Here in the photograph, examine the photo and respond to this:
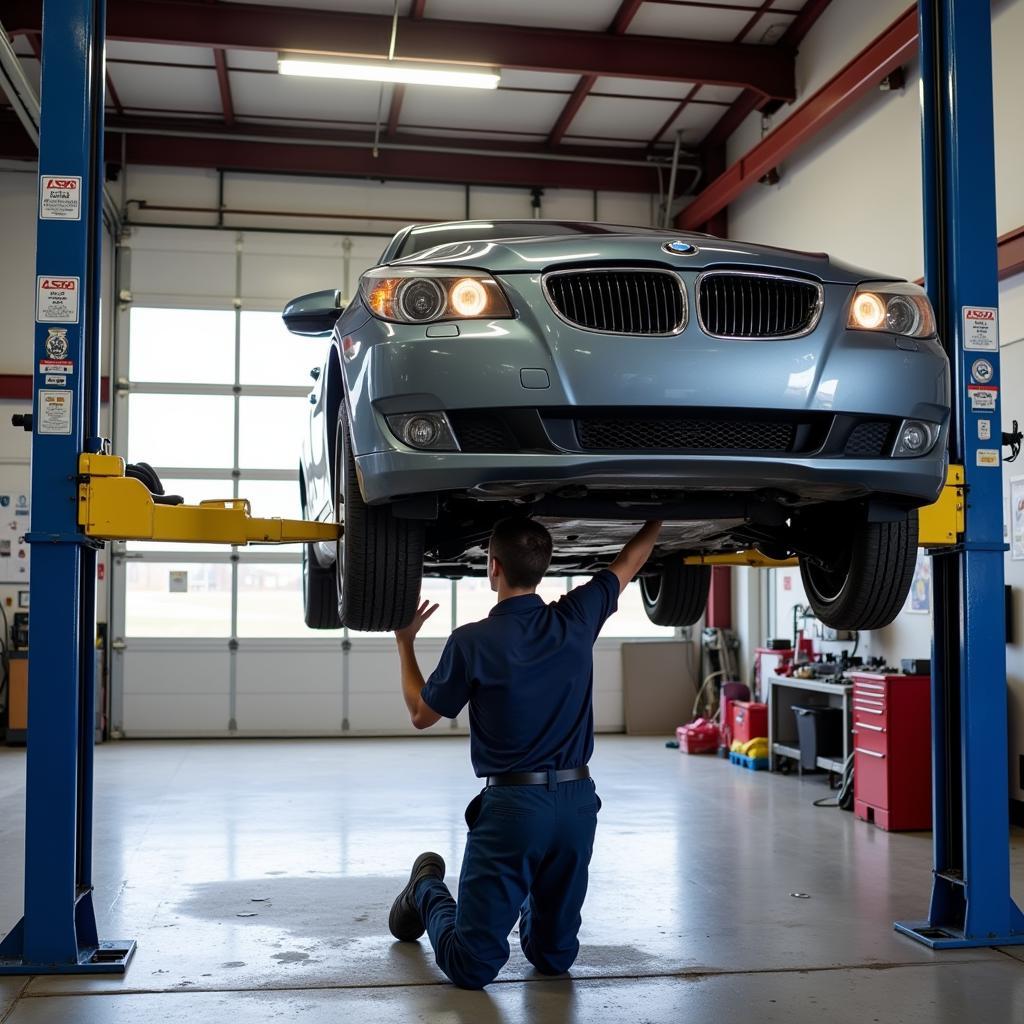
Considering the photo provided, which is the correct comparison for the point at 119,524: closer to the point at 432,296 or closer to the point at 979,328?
the point at 432,296

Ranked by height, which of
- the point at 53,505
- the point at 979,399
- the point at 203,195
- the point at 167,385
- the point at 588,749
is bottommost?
the point at 588,749

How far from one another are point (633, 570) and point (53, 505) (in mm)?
1807

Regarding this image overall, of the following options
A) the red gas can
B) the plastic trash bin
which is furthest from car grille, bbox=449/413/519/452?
the red gas can

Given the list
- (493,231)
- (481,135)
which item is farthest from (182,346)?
(493,231)

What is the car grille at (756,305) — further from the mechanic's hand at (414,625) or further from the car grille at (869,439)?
the mechanic's hand at (414,625)

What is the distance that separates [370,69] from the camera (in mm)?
8438

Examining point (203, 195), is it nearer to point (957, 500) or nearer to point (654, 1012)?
point (957, 500)

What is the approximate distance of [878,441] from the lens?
284cm

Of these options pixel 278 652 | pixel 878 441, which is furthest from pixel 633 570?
pixel 278 652

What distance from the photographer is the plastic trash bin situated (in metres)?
7.97

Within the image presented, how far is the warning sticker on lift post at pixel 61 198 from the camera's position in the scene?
3.68 meters

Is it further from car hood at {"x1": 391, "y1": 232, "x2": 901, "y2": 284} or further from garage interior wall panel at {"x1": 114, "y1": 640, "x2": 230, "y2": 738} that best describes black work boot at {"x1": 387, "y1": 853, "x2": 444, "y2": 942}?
garage interior wall panel at {"x1": 114, "y1": 640, "x2": 230, "y2": 738}

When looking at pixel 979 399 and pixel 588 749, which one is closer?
pixel 588 749

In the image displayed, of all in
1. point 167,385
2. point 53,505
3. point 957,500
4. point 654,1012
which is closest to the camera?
point 654,1012
